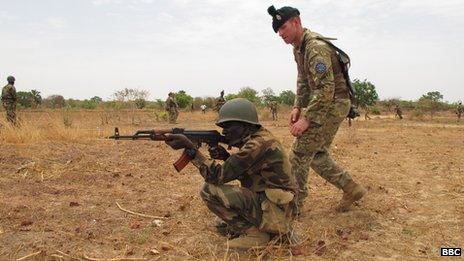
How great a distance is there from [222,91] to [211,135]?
1762 centimetres

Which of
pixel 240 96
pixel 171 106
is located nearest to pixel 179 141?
pixel 171 106

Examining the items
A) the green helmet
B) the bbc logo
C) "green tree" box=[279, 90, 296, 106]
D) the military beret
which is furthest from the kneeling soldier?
"green tree" box=[279, 90, 296, 106]

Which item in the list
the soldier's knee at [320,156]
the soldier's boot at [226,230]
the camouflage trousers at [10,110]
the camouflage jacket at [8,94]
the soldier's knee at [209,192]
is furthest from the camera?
the camouflage trousers at [10,110]

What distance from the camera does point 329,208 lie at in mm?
4914

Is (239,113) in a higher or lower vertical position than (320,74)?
lower

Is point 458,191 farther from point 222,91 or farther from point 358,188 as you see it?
point 222,91

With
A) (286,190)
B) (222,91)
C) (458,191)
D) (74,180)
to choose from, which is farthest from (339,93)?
(222,91)

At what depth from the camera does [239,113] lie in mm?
3584

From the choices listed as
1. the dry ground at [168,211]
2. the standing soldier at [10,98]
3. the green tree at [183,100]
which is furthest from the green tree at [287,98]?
the dry ground at [168,211]

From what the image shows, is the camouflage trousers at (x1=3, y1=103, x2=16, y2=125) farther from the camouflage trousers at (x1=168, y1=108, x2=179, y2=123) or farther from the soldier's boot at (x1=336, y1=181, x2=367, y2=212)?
the soldier's boot at (x1=336, y1=181, x2=367, y2=212)

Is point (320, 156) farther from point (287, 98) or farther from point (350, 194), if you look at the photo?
point (287, 98)

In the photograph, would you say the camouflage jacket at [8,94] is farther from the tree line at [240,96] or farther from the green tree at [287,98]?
the green tree at [287,98]

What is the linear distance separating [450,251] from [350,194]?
1.13m

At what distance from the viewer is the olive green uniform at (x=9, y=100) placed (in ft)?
45.2
